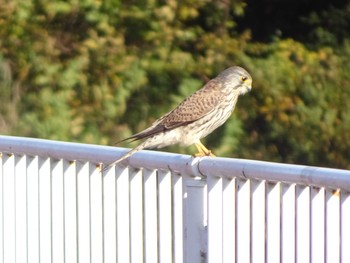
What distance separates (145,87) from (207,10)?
1.09 m

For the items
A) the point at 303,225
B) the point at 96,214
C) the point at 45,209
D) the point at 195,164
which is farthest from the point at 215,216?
the point at 45,209

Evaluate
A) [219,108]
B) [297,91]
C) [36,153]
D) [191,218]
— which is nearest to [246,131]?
[297,91]

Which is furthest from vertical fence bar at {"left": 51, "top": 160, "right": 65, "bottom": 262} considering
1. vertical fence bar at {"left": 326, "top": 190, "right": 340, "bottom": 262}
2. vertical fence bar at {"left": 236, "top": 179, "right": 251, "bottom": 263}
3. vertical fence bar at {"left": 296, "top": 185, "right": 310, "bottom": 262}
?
vertical fence bar at {"left": 326, "top": 190, "right": 340, "bottom": 262}

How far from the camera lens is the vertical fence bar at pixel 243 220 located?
446 cm

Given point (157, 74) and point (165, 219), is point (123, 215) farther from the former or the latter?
point (157, 74)

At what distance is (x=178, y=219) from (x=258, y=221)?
0.50 meters

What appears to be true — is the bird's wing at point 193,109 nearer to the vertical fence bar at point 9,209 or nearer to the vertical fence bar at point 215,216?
the vertical fence bar at point 9,209

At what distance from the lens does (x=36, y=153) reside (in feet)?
18.1

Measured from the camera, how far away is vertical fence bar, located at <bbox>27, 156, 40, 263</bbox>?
5578 mm

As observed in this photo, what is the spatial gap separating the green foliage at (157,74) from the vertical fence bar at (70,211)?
5078mm

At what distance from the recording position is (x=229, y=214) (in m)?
4.54

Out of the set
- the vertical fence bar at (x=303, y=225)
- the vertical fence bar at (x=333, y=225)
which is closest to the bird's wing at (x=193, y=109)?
the vertical fence bar at (x=303, y=225)

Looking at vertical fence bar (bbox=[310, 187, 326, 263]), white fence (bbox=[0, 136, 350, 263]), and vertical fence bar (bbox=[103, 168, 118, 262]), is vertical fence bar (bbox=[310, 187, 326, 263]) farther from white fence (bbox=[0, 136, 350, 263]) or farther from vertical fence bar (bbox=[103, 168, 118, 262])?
vertical fence bar (bbox=[103, 168, 118, 262])

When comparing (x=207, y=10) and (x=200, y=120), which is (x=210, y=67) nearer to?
(x=207, y=10)
